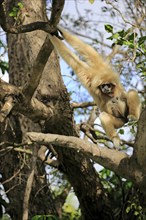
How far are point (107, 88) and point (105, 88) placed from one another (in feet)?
0.10

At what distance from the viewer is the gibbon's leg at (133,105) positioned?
6.46 m

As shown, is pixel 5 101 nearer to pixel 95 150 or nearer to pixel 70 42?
pixel 95 150

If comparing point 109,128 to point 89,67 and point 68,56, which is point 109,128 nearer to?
point 89,67

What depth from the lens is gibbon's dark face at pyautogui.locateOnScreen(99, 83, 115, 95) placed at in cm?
668

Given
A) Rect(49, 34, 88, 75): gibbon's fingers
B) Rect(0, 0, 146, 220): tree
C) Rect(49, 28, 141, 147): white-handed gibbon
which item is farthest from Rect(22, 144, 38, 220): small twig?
Rect(49, 34, 88, 75): gibbon's fingers

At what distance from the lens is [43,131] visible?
6.69m

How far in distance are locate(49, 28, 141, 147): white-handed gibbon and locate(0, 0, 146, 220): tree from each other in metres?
0.43

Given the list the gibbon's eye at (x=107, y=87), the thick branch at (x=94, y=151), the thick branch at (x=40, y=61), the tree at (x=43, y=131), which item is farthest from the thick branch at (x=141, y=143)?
the gibbon's eye at (x=107, y=87)

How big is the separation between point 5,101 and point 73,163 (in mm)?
2333

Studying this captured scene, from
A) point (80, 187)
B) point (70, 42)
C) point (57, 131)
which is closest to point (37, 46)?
point (70, 42)

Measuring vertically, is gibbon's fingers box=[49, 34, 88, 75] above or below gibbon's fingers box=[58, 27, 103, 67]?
below

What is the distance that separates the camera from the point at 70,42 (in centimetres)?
646

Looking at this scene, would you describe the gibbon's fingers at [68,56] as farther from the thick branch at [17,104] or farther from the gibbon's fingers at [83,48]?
the thick branch at [17,104]

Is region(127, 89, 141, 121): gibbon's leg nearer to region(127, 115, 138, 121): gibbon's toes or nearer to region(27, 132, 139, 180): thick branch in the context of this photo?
region(127, 115, 138, 121): gibbon's toes
